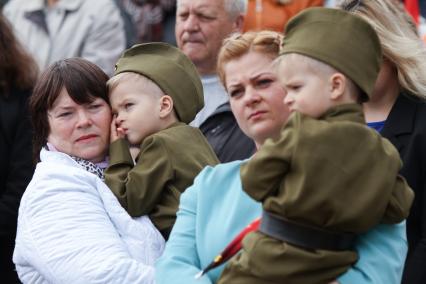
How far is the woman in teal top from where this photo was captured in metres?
3.55

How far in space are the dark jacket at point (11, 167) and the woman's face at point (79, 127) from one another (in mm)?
1687

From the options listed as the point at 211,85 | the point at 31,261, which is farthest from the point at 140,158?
the point at 211,85

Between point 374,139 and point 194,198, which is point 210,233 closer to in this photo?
point 194,198

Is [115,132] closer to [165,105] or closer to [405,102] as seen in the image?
[165,105]

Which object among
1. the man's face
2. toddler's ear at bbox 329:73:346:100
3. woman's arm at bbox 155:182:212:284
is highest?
toddler's ear at bbox 329:73:346:100

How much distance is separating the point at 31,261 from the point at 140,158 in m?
0.57

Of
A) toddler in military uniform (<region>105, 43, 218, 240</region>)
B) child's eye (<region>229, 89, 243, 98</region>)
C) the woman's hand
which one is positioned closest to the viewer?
child's eye (<region>229, 89, 243, 98</region>)

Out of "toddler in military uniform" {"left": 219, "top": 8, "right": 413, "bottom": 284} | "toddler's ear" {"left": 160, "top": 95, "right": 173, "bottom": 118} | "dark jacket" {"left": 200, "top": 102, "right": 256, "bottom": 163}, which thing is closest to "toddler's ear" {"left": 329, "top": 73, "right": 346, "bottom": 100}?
"toddler in military uniform" {"left": 219, "top": 8, "right": 413, "bottom": 284}

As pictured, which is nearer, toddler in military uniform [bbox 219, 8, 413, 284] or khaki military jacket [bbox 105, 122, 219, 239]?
toddler in military uniform [bbox 219, 8, 413, 284]

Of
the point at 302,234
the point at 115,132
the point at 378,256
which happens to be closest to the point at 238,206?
the point at 302,234

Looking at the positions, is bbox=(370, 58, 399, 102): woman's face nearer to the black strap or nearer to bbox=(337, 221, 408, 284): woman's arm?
bbox=(337, 221, 408, 284): woman's arm

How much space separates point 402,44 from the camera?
4832mm

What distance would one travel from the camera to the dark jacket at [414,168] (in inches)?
185

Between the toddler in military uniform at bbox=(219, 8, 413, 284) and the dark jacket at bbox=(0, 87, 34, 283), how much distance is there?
109 inches
